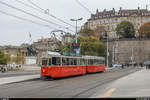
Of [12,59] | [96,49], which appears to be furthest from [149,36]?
[12,59]

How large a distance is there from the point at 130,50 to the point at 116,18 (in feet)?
141

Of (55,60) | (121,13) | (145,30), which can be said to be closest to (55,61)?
(55,60)

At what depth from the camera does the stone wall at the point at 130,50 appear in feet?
387

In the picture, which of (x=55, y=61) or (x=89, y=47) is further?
(x=89, y=47)

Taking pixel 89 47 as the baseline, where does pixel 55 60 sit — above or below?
below

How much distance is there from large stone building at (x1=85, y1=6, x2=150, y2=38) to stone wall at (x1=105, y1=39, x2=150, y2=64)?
28.5 m

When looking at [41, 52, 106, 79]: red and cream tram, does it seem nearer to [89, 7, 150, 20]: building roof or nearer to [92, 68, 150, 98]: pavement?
[92, 68, 150, 98]: pavement

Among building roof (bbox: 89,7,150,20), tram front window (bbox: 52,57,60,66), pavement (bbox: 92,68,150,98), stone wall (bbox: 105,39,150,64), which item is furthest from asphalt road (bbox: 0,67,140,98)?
building roof (bbox: 89,7,150,20)

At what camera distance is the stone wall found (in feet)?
387

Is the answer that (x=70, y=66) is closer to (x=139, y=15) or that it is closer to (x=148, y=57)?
(x=148, y=57)

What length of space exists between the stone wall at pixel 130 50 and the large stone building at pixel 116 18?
1123 inches

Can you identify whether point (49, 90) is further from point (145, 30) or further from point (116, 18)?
point (116, 18)

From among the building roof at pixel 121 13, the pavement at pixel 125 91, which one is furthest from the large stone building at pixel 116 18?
the pavement at pixel 125 91

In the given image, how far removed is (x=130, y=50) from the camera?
120 metres
